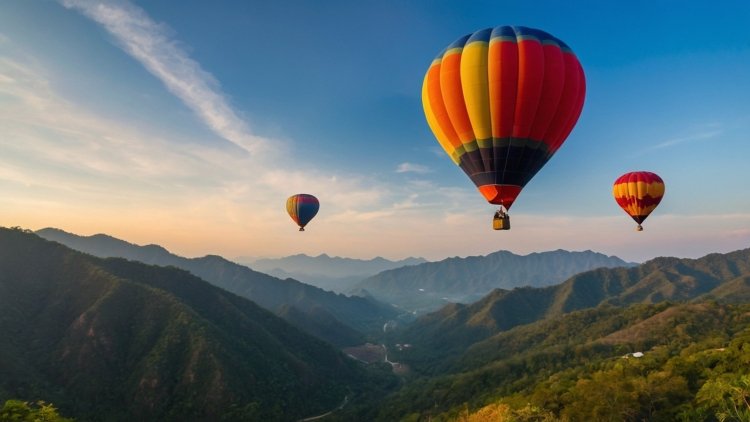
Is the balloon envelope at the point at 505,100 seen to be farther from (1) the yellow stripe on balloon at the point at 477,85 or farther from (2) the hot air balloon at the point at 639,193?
(2) the hot air balloon at the point at 639,193

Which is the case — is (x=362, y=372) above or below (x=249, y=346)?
below

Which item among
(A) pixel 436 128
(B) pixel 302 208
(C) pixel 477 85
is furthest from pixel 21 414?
(B) pixel 302 208

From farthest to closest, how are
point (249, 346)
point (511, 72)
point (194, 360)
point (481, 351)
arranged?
point (481, 351), point (249, 346), point (194, 360), point (511, 72)

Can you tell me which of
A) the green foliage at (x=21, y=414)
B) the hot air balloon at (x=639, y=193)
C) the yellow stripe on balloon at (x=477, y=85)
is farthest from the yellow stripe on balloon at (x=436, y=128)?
the hot air balloon at (x=639, y=193)

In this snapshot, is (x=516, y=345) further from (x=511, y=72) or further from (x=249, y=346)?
(x=511, y=72)

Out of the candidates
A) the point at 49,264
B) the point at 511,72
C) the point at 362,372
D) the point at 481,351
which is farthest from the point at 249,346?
the point at 511,72

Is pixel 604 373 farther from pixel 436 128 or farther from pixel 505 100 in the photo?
pixel 505 100
